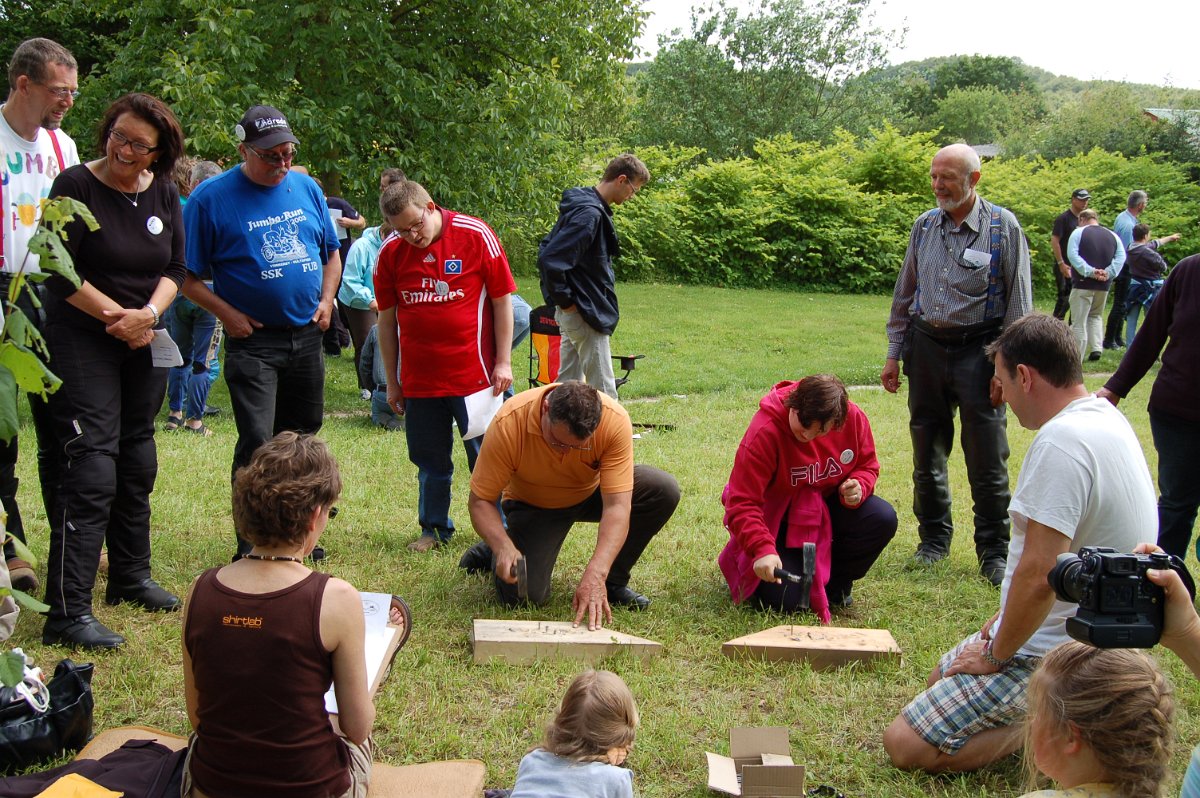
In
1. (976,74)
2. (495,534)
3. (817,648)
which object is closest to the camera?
(817,648)

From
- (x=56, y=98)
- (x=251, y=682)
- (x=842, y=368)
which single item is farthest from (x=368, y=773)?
(x=842, y=368)

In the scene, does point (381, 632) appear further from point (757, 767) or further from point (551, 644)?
point (757, 767)

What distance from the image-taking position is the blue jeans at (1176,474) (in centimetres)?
446

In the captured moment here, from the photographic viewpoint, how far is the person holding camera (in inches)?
112

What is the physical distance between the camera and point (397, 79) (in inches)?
470

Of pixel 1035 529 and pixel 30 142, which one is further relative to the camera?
pixel 30 142

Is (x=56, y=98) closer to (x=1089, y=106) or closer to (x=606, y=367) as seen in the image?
(x=606, y=367)

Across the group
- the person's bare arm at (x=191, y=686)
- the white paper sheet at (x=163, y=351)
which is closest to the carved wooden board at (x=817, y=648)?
the person's bare arm at (x=191, y=686)

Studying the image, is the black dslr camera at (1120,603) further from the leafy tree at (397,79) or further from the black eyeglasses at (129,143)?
the leafy tree at (397,79)

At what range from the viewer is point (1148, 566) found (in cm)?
194

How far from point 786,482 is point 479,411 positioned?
162 cm

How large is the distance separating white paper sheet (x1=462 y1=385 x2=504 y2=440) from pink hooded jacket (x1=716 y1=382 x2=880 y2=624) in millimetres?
1358

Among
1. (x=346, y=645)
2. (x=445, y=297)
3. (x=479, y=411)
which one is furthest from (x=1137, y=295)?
(x=346, y=645)

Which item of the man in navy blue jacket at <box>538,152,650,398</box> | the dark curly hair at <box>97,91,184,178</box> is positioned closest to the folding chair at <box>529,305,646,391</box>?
the man in navy blue jacket at <box>538,152,650,398</box>
